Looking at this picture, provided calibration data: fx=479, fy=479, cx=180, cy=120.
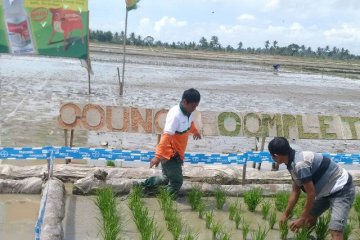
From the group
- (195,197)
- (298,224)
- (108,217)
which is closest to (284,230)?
(298,224)

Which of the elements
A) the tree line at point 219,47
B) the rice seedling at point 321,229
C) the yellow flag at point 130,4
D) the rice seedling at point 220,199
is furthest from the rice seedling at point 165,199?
the tree line at point 219,47

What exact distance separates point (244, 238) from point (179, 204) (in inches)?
54.4

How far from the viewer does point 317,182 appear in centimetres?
455

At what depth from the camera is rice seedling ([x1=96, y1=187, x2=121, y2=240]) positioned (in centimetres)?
432

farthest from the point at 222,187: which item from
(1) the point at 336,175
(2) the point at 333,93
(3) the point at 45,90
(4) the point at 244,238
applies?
(2) the point at 333,93

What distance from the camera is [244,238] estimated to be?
4.80 meters

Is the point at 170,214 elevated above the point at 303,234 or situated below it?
below

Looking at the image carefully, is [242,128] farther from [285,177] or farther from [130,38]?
[130,38]

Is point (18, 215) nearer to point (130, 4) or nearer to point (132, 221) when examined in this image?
point (132, 221)

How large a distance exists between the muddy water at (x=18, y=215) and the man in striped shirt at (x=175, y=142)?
57.3 inches

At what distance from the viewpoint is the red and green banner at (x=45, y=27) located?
37.7ft

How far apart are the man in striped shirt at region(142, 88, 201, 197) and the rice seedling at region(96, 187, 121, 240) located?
0.66m

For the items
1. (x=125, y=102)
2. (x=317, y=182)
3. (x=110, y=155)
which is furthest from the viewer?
(x=125, y=102)

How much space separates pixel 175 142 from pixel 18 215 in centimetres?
198
